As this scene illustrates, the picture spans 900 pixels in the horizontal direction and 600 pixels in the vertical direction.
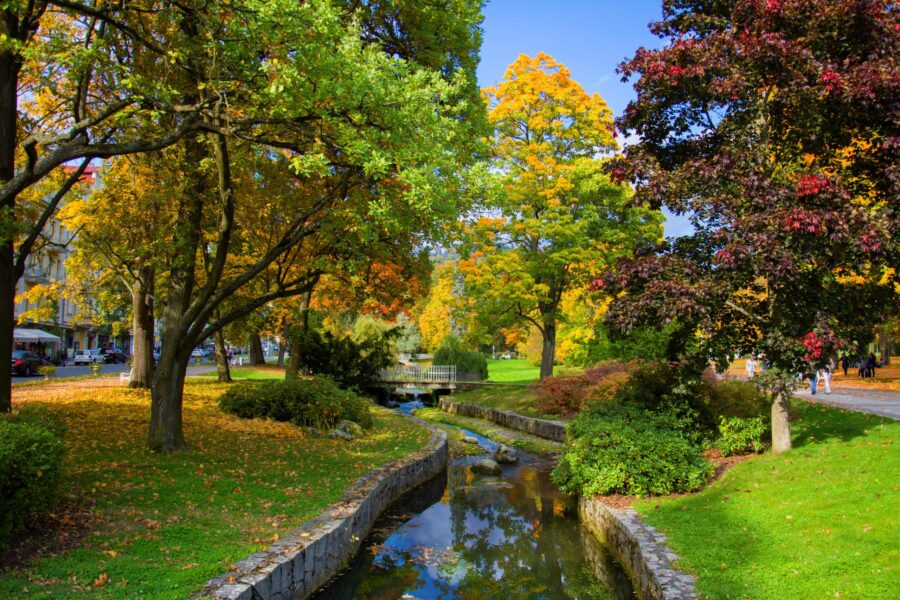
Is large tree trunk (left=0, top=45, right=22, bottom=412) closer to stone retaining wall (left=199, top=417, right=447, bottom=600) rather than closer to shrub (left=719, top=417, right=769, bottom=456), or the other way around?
stone retaining wall (left=199, top=417, right=447, bottom=600)

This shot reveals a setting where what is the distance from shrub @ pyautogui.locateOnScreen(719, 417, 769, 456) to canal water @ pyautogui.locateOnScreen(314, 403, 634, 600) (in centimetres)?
299

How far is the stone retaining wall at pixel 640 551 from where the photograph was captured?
6.26 meters

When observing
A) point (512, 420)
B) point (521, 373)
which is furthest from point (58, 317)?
point (512, 420)

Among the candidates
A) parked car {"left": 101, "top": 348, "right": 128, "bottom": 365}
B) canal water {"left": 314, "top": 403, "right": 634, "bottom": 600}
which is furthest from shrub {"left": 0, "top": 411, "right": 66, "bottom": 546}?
parked car {"left": 101, "top": 348, "right": 128, "bottom": 365}

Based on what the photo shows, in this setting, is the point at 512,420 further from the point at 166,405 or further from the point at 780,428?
the point at 166,405

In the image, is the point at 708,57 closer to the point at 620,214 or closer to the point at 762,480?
the point at 762,480

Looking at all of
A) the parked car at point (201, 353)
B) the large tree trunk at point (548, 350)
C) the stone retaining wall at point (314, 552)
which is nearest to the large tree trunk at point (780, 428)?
the stone retaining wall at point (314, 552)

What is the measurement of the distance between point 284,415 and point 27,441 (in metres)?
9.60

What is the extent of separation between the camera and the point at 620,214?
2455 centimetres

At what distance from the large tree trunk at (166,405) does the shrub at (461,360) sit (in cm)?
2430

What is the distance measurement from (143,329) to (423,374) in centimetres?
1663

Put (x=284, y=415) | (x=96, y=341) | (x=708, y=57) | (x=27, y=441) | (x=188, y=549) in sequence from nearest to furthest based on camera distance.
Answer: (x=27, y=441) → (x=188, y=549) → (x=708, y=57) → (x=284, y=415) → (x=96, y=341)

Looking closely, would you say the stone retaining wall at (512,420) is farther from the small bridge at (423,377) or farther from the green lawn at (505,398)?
the small bridge at (423,377)

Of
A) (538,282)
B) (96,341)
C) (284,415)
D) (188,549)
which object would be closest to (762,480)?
(188,549)
